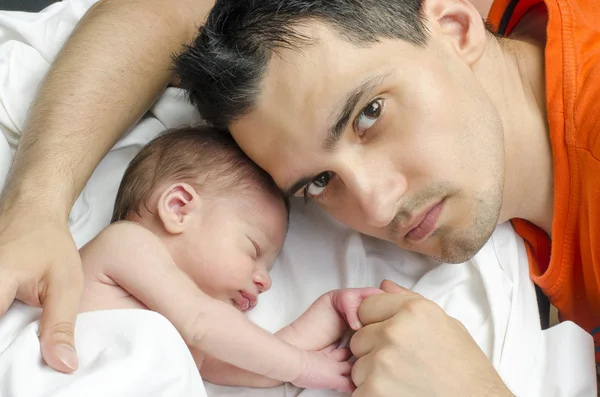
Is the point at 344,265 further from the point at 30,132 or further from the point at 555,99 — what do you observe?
the point at 30,132

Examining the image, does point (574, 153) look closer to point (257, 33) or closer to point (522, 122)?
point (522, 122)

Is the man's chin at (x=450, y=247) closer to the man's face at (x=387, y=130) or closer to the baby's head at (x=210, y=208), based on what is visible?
the man's face at (x=387, y=130)

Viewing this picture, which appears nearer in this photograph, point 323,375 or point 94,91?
point 323,375

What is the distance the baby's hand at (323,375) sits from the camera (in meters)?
1.13

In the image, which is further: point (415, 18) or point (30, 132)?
point (30, 132)

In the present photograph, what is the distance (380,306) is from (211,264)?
13.3 inches

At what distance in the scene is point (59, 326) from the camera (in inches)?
37.2

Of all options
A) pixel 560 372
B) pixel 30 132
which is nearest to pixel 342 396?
pixel 560 372

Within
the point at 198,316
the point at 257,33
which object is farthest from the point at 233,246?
the point at 257,33

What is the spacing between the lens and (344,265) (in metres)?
1.44

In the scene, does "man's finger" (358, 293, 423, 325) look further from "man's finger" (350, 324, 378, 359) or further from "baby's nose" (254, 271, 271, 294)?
"baby's nose" (254, 271, 271, 294)

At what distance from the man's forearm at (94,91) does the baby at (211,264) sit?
0.14 meters

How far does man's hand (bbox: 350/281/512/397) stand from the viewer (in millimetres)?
1044

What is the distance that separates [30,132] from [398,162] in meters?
0.81
